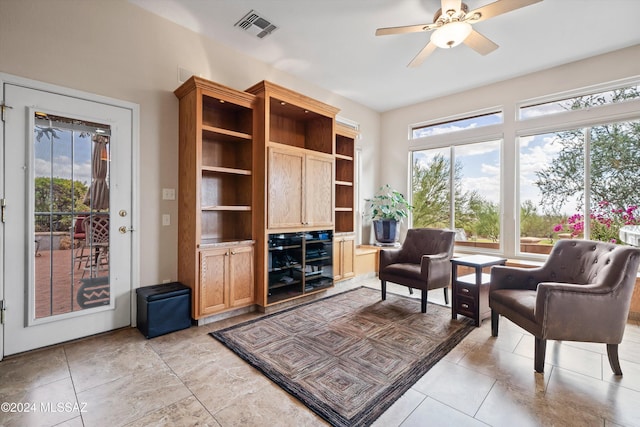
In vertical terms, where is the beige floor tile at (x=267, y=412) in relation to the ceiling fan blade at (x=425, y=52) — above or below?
below

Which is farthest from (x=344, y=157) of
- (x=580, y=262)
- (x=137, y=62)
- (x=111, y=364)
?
(x=111, y=364)

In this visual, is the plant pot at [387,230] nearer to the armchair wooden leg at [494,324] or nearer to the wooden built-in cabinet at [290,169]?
the wooden built-in cabinet at [290,169]

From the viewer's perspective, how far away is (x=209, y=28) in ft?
10.5

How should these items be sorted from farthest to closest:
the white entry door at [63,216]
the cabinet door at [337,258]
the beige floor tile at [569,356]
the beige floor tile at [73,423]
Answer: the cabinet door at [337,258]
the white entry door at [63,216]
the beige floor tile at [569,356]
the beige floor tile at [73,423]

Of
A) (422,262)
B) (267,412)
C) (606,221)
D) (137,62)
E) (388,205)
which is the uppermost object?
(137,62)

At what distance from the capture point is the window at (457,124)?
4.69 metres

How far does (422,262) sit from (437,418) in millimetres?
1877

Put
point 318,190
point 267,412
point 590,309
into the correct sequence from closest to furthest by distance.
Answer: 1. point 267,412
2. point 590,309
3. point 318,190

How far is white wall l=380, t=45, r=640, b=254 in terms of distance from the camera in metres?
3.66

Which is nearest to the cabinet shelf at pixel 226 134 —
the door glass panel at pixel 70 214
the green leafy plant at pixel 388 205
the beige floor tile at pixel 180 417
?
the door glass panel at pixel 70 214

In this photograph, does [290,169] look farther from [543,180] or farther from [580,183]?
[580,183]

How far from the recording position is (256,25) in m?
3.13

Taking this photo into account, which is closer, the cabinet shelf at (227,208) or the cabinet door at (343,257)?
the cabinet shelf at (227,208)

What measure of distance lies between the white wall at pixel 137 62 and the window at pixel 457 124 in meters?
3.45
